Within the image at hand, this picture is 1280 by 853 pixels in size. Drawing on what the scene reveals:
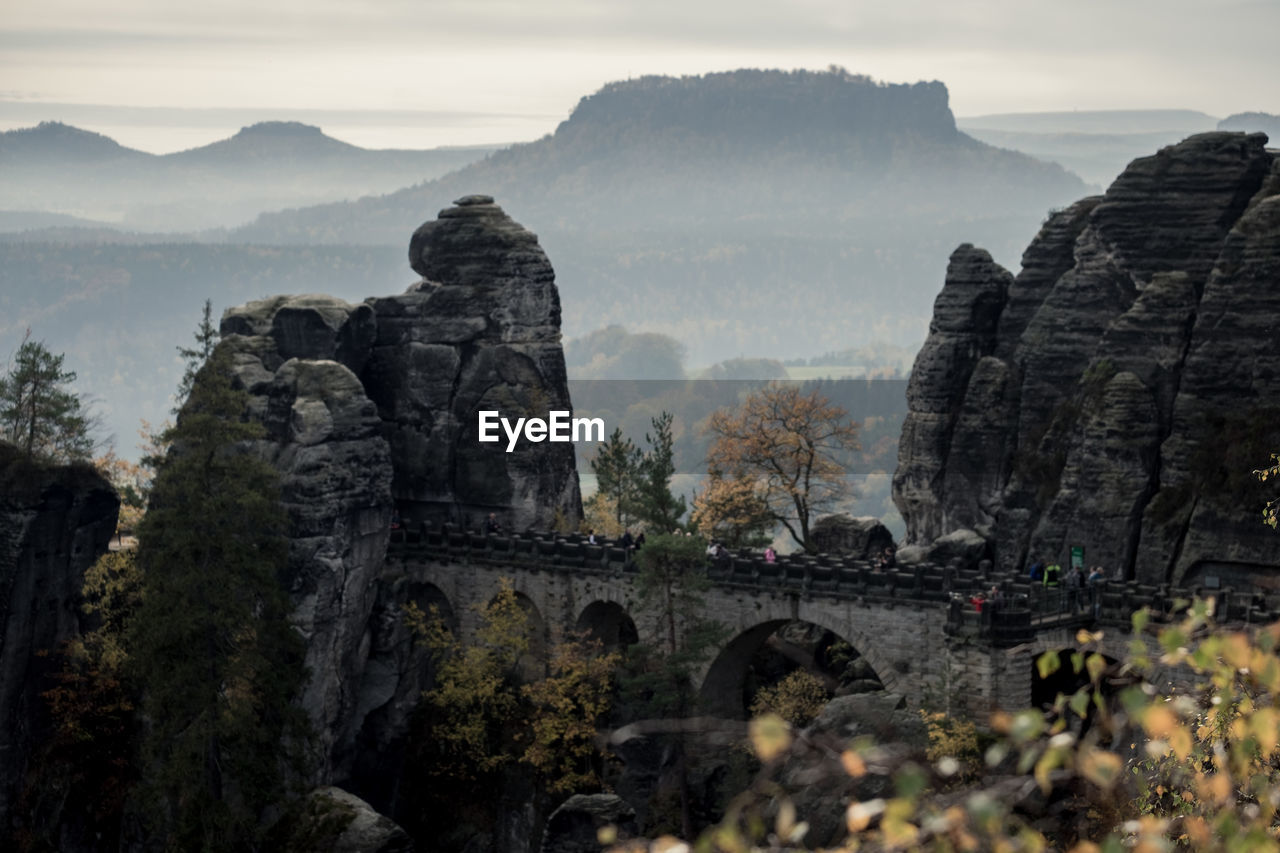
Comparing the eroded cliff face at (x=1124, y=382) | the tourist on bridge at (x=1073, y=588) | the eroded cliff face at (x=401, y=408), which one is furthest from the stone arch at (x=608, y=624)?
the tourist on bridge at (x=1073, y=588)

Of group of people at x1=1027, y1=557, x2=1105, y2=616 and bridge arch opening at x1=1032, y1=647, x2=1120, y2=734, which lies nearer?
bridge arch opening at x1=1032, y1=647, x2=1120, y2=734

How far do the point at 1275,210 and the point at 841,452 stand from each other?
104 meters

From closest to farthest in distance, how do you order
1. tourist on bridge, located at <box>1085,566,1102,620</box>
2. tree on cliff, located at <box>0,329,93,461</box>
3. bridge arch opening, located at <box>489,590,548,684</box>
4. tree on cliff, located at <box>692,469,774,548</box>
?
1. tourist on bridge, located at <box>1085,566,1102,620</box>
2. bridge arch opening, located at <box>489,590,548,684</box>
3. tree on cliff, located at <box>692,469,774,548</box>
4. tree on cliff, located at <box>0,329,93,461</box>

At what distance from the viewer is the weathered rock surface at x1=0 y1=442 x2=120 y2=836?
6203cm

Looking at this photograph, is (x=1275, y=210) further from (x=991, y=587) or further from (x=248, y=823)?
(x=248, y=823)

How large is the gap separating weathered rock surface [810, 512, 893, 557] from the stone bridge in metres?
8.28

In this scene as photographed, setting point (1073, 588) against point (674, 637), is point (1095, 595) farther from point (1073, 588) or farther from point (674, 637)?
point (674, 637)

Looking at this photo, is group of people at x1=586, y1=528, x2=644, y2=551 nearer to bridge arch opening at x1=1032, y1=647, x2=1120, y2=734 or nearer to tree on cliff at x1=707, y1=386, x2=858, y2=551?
tree on cliff at x1=707, y1=386, x2=858, y2=551

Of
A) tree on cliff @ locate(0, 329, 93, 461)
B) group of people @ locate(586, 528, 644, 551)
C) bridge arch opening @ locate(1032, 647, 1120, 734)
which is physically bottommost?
bridge arch opening @ locate(1032, 647, 1120, 734)

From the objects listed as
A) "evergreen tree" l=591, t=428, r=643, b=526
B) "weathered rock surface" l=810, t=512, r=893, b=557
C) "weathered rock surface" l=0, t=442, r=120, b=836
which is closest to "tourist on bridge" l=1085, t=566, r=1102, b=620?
"weathered rock surface" l=810, t=512, r=893, b=557

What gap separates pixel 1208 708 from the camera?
29.9 m

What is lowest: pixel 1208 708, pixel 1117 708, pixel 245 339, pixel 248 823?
pixel 248 823

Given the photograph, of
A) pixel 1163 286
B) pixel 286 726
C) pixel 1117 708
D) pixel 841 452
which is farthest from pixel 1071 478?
pixel 841 452

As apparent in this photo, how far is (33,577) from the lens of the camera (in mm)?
63094
